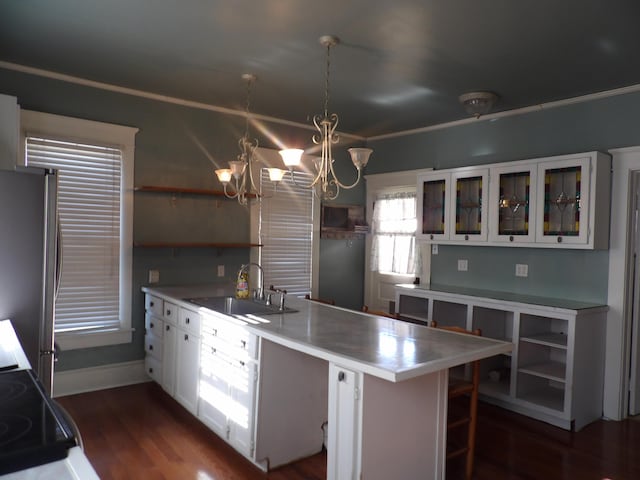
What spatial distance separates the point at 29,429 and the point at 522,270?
3.87 meters

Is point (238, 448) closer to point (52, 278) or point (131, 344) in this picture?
point (52, 278)

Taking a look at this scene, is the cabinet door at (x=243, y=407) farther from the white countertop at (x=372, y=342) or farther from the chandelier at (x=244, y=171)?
the chandelier at (x=244, y=171)

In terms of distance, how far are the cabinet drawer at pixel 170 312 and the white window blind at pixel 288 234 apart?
130 cm

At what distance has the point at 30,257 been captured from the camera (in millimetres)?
2232

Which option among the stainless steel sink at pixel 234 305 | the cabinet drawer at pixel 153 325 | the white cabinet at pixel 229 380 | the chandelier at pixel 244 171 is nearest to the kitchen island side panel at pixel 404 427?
the white cabinet at pixel 229 380

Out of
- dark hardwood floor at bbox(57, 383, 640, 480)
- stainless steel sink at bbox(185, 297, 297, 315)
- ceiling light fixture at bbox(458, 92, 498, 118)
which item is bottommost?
dark hardwood floor at bbox(57, 383, 640, 480)

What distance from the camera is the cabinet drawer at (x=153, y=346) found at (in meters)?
3.77

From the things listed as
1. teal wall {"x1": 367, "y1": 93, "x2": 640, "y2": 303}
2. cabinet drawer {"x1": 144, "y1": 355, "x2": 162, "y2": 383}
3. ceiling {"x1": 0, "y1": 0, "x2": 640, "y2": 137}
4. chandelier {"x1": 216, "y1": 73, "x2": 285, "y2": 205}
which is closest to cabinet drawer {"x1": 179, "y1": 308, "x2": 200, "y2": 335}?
cabinet drawer {"x1": 144, "y1": 355, "x2": 162, "y2": 383}

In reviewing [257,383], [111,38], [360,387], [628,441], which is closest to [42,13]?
[111,38]

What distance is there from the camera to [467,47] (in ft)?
9.39

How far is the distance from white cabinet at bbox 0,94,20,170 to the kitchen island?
141 cm

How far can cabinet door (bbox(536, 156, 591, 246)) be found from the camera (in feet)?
11.3

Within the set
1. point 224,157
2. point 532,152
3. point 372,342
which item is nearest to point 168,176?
point 224,157

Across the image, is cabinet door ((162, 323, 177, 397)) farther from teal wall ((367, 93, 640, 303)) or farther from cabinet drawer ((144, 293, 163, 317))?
teal wall ((367, 93, 640, 303))
